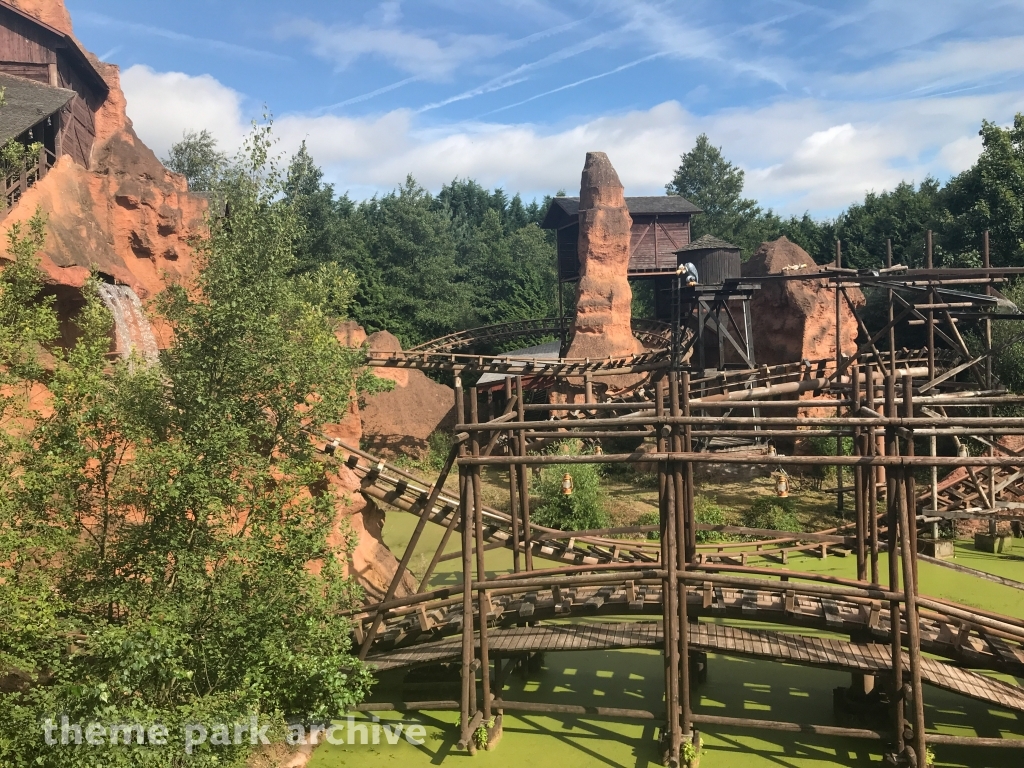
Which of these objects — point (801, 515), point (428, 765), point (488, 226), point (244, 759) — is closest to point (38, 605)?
point (244, 759)

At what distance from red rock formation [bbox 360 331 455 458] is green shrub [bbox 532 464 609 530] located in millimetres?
7107

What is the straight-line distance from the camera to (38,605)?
19.1ft

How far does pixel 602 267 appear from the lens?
24.7 meters

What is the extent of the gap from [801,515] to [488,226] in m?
34.8

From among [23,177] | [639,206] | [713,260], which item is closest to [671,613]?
[23,177]

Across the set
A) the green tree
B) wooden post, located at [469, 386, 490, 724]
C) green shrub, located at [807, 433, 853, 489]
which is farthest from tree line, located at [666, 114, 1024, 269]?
wooden post, located at [469, 386, 490, 724]

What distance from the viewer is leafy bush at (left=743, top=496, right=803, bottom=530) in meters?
14.0

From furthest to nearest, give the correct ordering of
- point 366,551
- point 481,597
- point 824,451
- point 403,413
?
point 403,413 → point 824,451 → point 366,551 → point 481,597

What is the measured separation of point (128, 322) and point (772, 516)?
12.2 m

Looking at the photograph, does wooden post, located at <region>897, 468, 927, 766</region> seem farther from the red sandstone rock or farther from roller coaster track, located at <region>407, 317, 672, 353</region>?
roller coaster track, located at <region>407, 317, 672, 353</region>

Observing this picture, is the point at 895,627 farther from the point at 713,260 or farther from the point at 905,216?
the point at 905,216

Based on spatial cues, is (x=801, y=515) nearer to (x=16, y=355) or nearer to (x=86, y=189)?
(x=16, y=355)

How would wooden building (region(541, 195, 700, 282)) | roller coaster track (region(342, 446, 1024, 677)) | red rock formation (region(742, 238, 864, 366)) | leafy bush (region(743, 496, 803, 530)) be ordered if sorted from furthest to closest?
wooden building (region(541, 195, 700, 282)) → red rock formation (region(742, 238, 864, 366)) → leafy bush (region(743, 496, 803, 530)) → roller coaster track (region(342, 446, 1024, 677))

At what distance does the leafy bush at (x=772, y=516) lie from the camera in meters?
14.0
